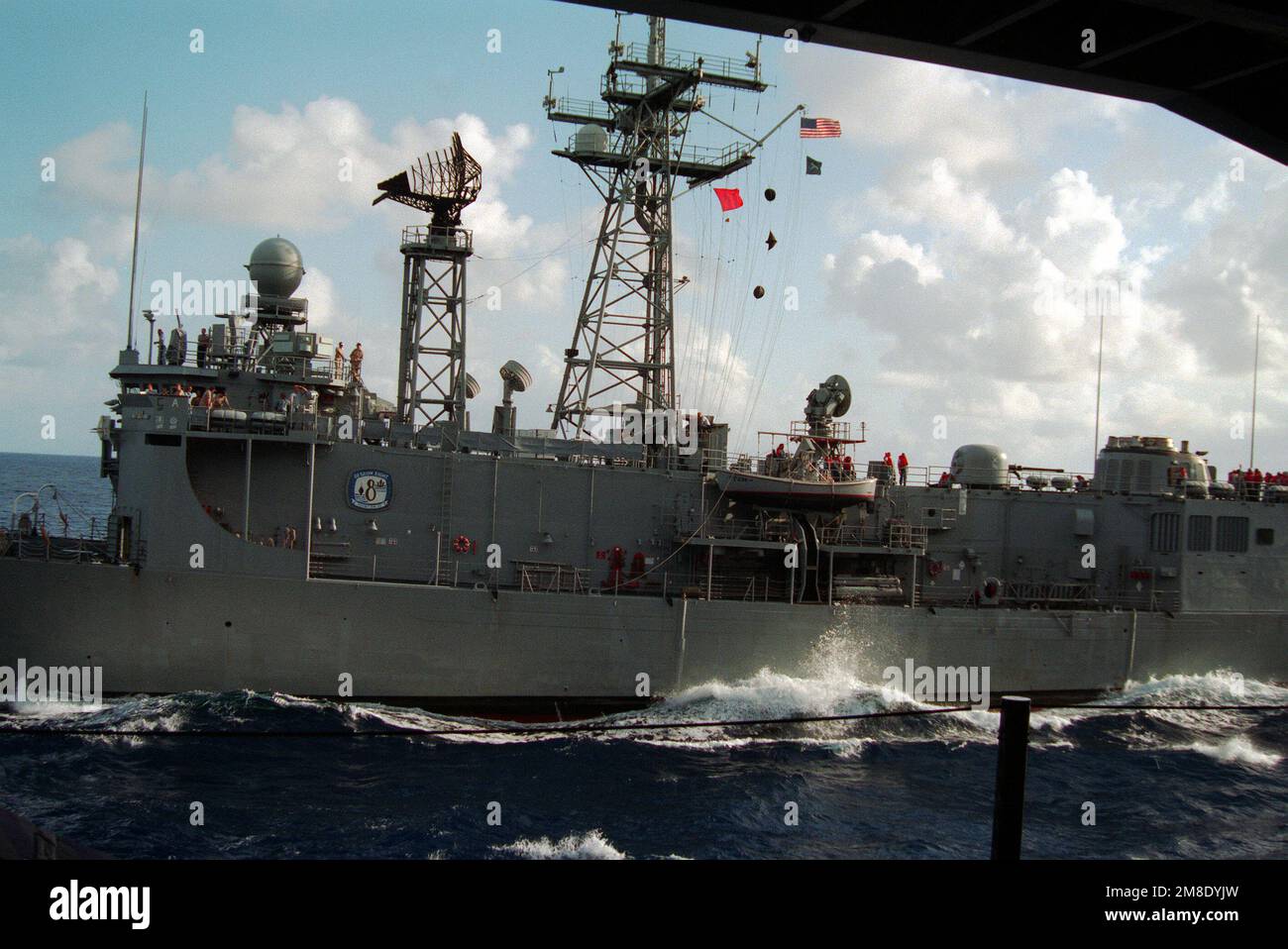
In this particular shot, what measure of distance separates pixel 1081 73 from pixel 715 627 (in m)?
14.6

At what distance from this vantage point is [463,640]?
19.9 meters

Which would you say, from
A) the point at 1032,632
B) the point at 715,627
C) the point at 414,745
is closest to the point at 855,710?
the point at 715,627

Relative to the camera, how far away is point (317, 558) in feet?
67.7

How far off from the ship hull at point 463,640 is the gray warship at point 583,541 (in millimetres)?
43

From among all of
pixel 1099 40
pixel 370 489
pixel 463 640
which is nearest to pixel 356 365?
pixel 370 489

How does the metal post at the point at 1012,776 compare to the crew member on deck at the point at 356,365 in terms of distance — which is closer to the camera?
the metal post at the point at 1012,776

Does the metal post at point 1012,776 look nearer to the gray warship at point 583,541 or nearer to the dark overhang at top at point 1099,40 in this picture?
the dark overhang at top at point 1099,40

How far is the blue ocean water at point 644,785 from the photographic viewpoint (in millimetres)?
14320

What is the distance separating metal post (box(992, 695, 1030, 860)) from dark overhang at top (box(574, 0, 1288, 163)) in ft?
14.6

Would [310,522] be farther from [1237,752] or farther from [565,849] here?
[1237,752]

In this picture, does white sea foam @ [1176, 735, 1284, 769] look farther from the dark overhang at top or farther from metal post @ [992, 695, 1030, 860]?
metal post @ [992, 695, 1030, 860]

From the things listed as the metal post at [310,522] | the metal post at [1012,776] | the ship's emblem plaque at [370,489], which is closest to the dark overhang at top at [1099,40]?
the metal post at [1012,776]
